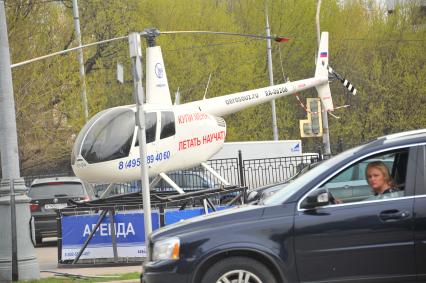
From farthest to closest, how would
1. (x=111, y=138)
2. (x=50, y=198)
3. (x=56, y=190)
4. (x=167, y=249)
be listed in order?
(x=56, y=190), (x=50, y=198), (x=111, y=138), (x=167, y=249)

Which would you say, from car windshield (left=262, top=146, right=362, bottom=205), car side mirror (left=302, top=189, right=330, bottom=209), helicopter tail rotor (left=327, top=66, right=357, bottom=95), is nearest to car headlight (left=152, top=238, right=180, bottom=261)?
car windshield (left=262, top=146, right=362, bottom=205)

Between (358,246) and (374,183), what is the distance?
0.68 meters

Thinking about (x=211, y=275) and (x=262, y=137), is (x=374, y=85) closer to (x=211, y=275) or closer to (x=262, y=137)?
(x=262, y=137)

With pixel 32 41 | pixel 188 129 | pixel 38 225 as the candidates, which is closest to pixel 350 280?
pixel 188 129

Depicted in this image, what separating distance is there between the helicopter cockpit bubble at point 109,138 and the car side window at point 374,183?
8070 millimetres

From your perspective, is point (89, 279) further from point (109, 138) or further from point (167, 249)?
point (167, 249)

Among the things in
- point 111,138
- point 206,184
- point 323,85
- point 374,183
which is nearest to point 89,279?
point 111,138

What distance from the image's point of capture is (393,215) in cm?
796

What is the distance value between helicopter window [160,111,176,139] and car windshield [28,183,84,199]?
5.49m

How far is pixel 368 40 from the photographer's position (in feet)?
153

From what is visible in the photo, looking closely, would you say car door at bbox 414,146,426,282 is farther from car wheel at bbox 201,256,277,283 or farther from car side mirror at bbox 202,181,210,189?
car side mirror at bbox 202,181,210,189

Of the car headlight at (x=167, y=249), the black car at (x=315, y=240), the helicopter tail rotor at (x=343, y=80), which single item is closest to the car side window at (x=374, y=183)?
the black car at (x=315, y=240)

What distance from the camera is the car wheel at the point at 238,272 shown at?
8.02m

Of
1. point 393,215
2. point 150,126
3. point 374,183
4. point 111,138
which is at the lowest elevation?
point 393,215
